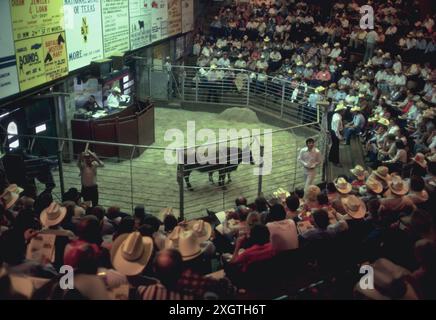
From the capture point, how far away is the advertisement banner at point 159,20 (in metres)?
18.0

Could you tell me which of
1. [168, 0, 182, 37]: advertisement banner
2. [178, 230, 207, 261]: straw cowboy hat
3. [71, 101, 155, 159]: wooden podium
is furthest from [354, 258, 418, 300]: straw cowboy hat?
[168, 0, 182, 37]: advertisement banner

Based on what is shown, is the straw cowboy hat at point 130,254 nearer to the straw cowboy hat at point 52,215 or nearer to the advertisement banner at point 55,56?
the straw cowboy hat at point 52,215

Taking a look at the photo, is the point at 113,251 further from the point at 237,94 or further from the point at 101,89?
the point at 237,94

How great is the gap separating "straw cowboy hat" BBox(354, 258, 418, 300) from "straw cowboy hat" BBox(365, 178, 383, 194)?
3.58m

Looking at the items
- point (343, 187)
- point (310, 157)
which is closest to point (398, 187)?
point (343, 187)

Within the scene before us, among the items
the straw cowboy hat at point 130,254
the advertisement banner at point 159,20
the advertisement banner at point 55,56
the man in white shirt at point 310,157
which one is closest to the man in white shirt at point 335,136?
the man in white shirt at point 310,157

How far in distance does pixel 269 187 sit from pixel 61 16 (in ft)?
21.9

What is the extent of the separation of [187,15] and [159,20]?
3.60 metres

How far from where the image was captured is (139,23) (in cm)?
1678

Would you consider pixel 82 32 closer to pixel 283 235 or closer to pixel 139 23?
pixel 139 23

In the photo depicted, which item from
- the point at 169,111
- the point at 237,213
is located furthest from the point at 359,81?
the point at 237,213

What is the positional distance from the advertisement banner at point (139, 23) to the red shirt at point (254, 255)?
480 inches

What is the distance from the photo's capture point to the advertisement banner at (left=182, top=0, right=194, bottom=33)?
70.5 ft

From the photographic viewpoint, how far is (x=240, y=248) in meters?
6.02
